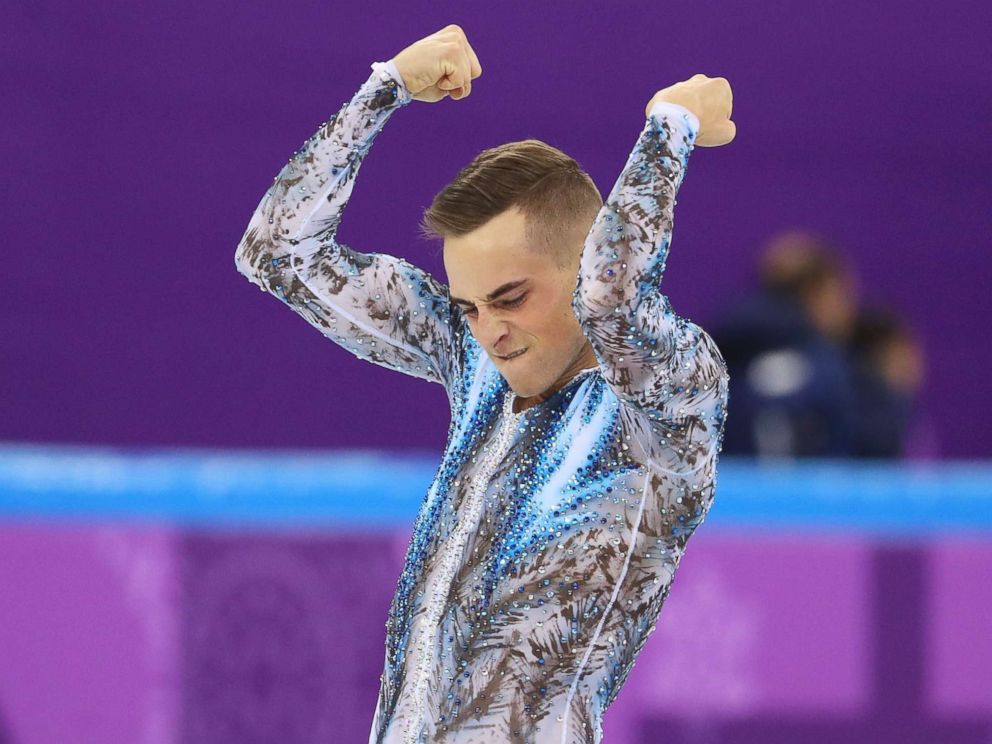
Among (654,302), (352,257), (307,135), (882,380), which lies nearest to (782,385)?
(882,380)

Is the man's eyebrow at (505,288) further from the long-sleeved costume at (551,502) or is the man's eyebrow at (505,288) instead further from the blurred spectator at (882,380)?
the blurred spectator at (882,380)

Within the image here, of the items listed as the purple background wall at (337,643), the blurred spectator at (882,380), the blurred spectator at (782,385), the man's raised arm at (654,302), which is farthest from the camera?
the blurred spectator at (882,380)

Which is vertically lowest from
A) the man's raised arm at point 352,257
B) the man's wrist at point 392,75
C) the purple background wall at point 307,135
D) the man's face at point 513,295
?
the man's face at point 513,295

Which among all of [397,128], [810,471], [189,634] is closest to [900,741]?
[810,471]

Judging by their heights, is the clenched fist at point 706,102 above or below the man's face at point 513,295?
above

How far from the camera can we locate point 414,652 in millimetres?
1737

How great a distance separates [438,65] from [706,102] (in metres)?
0.31

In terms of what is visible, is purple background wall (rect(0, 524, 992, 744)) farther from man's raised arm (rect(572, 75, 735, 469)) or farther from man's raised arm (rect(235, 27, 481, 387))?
man's raised arm (rect(572, 75, 735, 469))

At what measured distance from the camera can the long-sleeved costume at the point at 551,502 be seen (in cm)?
156

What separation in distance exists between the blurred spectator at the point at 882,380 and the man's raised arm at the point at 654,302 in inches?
106

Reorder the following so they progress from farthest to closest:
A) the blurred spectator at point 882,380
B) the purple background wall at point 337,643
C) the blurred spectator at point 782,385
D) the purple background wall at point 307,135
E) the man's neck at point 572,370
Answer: the purple background wall at point 307,135, the blurred spectator at point 882,380, the blurred spectator at point 782,385, the purple background wall at point 337,643, the man's neck at point 572,370

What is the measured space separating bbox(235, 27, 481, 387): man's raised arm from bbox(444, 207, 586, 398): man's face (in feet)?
0.58

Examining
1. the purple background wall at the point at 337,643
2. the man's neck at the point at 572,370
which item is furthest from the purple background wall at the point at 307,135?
the man's neck at the point at 572,370

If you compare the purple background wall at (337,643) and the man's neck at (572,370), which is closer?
the man's neck at (572,370)
